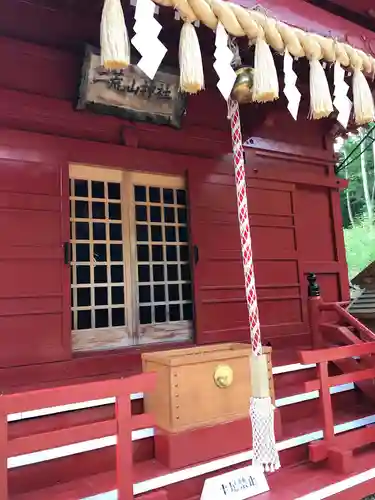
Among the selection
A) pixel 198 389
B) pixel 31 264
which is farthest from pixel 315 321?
pixel 31 264

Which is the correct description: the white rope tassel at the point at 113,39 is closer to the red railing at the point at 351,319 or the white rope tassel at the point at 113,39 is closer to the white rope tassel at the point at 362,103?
the white rope tassel at the point at 362,103

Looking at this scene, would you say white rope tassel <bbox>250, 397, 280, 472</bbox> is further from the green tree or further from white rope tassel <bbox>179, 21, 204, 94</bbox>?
the green tree

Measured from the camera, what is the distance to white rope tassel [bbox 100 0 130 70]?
7.09 feet

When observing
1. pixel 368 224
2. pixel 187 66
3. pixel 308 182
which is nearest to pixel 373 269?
pixel 308 182

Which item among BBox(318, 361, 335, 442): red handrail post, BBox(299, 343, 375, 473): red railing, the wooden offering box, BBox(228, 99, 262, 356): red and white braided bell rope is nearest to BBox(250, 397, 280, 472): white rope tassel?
BBox(228, 99, 262, 356): red and white braided bell rope

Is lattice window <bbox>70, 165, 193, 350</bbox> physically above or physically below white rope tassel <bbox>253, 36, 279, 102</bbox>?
below

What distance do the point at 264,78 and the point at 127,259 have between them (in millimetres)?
2037

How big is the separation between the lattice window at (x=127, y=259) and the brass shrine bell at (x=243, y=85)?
1653 millimetres

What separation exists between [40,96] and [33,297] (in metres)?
1.65

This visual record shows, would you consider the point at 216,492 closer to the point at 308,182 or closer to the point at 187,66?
the point at 187,66

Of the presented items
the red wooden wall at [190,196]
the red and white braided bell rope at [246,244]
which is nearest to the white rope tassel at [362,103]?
the red and white braided bell rope at [246,244]

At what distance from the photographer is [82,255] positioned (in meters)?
3.86

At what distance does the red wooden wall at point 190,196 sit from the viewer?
333 centimetres

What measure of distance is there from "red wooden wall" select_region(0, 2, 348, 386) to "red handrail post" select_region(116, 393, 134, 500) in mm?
1290
